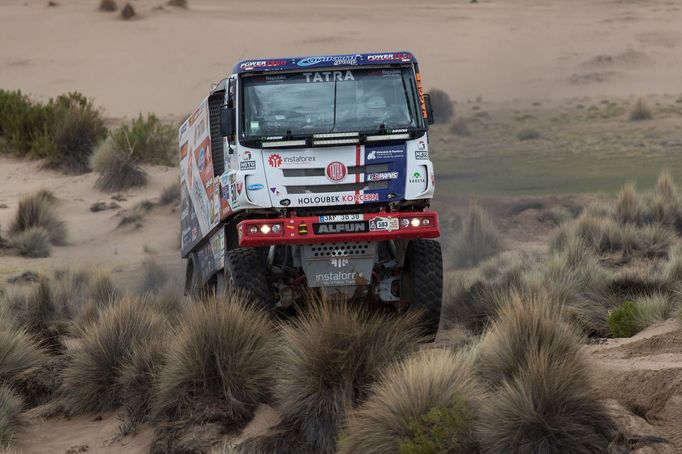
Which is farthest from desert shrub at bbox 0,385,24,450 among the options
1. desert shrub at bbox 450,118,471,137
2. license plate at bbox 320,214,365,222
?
desert shrub at bbox 450,118,471,137

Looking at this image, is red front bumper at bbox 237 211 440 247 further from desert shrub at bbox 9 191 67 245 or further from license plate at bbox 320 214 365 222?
desert shrub at bbox 9 191 67 245

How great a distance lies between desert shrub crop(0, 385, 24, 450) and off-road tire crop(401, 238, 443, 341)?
13.5ft

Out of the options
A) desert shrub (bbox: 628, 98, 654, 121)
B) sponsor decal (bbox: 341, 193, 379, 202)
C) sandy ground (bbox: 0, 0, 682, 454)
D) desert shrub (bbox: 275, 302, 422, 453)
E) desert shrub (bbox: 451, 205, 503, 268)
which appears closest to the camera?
desert shrub (bbox: 275, 302, 422, 453)

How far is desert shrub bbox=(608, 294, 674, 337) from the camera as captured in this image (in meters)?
12.5

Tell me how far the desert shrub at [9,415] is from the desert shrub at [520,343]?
4049mm

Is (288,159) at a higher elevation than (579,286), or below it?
higher

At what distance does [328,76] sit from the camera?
1369 cm

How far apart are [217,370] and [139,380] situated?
1001 mm

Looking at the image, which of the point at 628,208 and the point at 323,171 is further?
the point at 628,208

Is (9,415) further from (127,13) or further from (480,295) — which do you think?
(127,13)

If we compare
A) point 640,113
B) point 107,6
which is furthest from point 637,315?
point 107,6

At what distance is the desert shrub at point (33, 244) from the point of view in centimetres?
2418

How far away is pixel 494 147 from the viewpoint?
41.3 meters

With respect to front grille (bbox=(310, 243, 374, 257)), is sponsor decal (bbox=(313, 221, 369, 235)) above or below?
above
